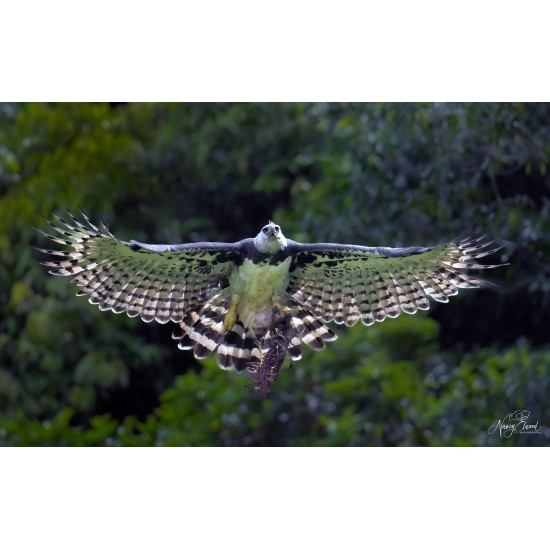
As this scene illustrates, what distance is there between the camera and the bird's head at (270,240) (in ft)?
26.7

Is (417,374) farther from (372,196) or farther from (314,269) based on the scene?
(314,269)

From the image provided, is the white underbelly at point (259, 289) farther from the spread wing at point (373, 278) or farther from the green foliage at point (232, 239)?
the green foliage at point (232, 239)

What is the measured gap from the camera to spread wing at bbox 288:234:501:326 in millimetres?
8305

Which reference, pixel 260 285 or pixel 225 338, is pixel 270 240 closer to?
pixel 260 285

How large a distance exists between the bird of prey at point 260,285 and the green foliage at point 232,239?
7.64 ft

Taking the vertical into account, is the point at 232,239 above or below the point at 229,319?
above

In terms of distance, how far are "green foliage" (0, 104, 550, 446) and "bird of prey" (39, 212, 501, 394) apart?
2330 millimetres

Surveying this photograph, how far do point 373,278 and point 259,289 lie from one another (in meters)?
0.65

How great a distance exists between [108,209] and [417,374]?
269cm
